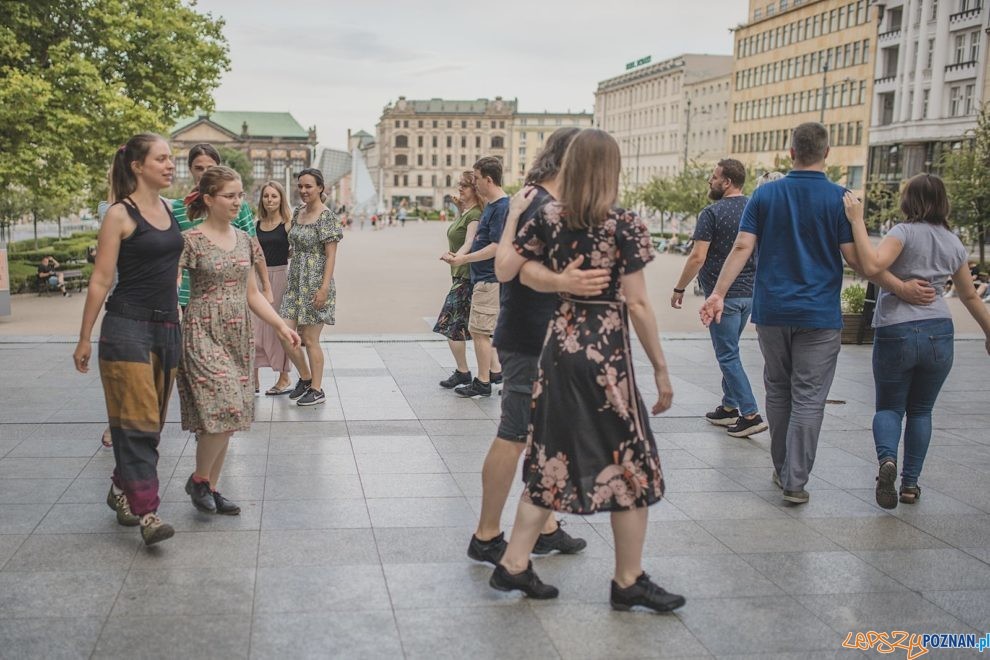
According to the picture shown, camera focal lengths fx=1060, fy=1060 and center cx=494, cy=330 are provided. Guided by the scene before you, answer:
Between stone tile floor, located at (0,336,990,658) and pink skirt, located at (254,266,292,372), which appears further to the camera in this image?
pink skirt, located at (254,266,292,372)

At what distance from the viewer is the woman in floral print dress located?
13.1 feet

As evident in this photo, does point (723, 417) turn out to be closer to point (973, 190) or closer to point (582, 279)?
point (582, 279)

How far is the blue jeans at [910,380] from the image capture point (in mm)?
5836

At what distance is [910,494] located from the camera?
19.6 ft

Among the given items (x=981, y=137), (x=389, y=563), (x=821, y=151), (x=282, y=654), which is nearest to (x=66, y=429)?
(x=389, y=563)

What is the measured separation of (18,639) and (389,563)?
5.16 ft

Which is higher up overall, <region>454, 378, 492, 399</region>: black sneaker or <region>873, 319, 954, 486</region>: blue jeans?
<region>873, 319, 954, 486</region>: blue jeans

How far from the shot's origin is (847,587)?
462cm

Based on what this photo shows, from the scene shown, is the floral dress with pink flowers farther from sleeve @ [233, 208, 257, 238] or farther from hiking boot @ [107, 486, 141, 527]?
sleeve @ [233, 208, 257, 238]

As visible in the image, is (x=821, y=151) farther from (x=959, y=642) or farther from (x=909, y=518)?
(x=959, y=642)

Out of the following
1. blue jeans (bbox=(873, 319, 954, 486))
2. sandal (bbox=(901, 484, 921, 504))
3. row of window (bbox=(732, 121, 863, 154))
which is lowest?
sandal (bbox=(901, 484, 921, 504))

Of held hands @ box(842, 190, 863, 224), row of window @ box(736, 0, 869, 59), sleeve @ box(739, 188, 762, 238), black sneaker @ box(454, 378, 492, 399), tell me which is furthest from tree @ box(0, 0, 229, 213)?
row of window @ box(736, 0, 869, 59)

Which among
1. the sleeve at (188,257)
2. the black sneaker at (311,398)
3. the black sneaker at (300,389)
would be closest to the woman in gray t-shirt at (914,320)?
the sleeve at (188,257)

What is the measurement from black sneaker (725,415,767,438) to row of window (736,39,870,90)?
223 feet
